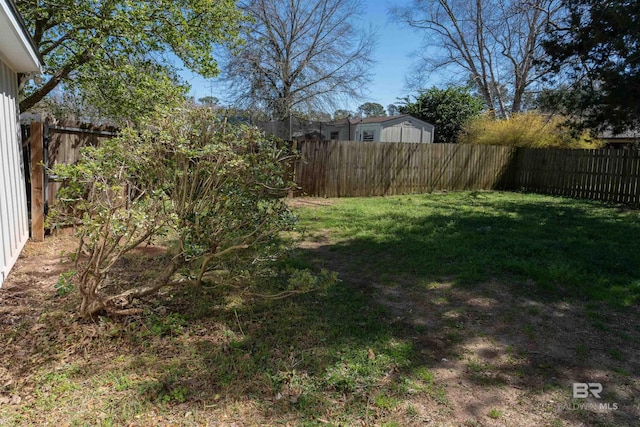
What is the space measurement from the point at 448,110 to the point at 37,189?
22.9m

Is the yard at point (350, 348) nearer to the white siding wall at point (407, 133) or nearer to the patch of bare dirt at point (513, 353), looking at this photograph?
the patch of bare dirt at point (513, 353)

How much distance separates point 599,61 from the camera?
26.6 ft

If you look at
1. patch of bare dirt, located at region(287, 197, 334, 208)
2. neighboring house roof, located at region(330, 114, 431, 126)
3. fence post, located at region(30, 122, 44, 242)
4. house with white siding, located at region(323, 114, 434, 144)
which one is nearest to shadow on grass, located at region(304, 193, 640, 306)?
patch of bare dirt, located at region(287, 197, 334, 208)

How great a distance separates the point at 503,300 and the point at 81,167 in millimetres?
3756

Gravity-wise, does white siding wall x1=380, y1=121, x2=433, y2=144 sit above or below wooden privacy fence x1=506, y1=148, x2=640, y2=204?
above

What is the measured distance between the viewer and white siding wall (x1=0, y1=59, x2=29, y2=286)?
14.4ft

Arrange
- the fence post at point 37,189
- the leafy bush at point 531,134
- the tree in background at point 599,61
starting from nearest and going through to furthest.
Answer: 1. the fence post at point 37,189
2. the tree in background at point 599,61
3. the leafy bush at point 531,134

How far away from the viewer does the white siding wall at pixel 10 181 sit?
4383mm

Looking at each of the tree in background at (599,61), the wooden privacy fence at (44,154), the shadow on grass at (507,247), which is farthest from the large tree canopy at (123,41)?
the tree in background at (599,61)

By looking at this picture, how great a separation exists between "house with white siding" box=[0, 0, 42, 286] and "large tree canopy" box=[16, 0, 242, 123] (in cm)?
132

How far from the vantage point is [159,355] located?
3.01m

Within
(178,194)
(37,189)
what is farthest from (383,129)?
(178,194)

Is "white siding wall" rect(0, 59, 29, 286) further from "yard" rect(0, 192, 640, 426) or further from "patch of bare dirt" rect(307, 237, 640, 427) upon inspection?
"patch of bare dirt" rect(307, 237, 640, 427)

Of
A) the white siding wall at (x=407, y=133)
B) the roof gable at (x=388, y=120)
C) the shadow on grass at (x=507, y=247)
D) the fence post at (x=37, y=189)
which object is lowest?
the shadow on grass at (x=507, y=247)
